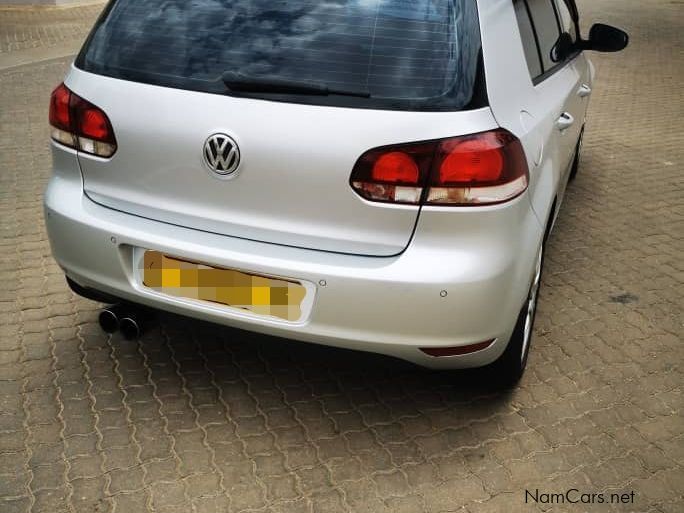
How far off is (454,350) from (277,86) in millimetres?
1009

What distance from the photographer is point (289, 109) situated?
246 centimetres

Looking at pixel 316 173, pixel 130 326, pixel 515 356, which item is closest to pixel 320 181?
pixel 316 173

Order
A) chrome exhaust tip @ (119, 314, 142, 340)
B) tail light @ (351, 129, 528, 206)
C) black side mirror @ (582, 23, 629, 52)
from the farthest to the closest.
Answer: black side mirror @ (582, 23, 629, 52)
chrome exhaust tip @ (119, 314, 142, 340)
tail light @ (351, 129, 528, 206)

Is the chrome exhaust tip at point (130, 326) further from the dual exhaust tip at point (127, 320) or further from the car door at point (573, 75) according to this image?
the car door at point (573, 75)

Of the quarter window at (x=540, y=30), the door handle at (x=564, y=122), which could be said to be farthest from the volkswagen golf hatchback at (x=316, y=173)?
the door handle at (x=564, y=122)

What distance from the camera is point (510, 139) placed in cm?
257

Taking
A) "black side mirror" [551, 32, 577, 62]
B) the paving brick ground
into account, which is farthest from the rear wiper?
"black side mirror" [551, 32, 577, 62]

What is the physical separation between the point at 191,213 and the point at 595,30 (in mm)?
2616

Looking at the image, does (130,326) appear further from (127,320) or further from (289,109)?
(289,109)

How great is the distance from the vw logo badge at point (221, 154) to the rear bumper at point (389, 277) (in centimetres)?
23

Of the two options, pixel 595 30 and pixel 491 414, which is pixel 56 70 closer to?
pixel 595 30

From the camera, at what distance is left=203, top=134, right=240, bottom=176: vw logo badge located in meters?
2.48

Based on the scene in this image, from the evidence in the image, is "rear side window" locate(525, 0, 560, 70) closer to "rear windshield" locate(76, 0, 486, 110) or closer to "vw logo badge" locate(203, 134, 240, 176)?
"rear windshield" locate(76, 0, 486, 110)

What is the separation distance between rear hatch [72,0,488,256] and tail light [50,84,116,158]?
0.04 metres
